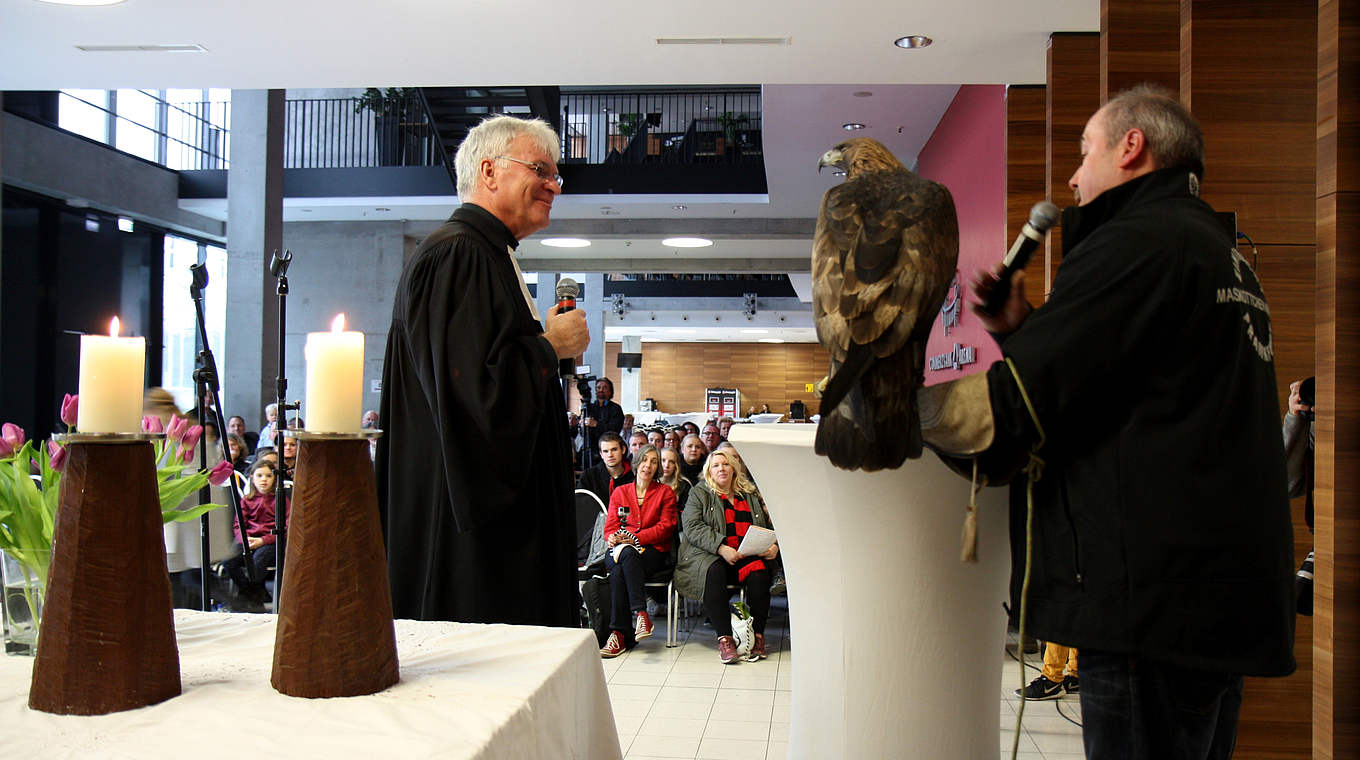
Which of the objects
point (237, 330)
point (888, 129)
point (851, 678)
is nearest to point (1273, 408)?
point (851, 678)

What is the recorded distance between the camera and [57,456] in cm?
103

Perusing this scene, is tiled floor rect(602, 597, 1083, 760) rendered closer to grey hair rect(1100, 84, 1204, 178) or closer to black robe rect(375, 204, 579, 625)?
black robe rect(375, 204, 579, 625)

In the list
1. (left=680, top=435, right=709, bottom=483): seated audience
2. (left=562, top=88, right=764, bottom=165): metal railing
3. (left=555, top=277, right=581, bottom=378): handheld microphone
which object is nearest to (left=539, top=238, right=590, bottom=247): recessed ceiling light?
(left=562, top=88, right=764, bottom=165): metal railing

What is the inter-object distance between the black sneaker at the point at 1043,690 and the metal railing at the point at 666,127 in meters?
6.97

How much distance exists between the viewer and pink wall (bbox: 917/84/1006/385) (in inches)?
211

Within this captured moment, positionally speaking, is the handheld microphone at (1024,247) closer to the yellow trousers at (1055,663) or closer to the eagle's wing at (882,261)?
the eagle's wing at (882,261)

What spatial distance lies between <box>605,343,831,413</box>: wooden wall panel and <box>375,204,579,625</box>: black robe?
25.0m

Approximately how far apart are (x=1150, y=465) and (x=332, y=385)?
93 centimetres

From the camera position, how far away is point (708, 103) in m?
14.2

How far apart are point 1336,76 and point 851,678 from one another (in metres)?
1.58

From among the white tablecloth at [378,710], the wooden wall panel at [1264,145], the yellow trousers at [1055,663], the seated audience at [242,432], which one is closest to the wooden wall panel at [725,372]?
the seated audience at [242,432]

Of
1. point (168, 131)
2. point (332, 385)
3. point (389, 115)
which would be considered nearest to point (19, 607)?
point (332, 385)

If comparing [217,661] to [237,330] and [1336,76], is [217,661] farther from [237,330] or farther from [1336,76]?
[237,330]

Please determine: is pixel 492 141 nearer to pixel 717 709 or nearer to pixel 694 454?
pixel 717 709
